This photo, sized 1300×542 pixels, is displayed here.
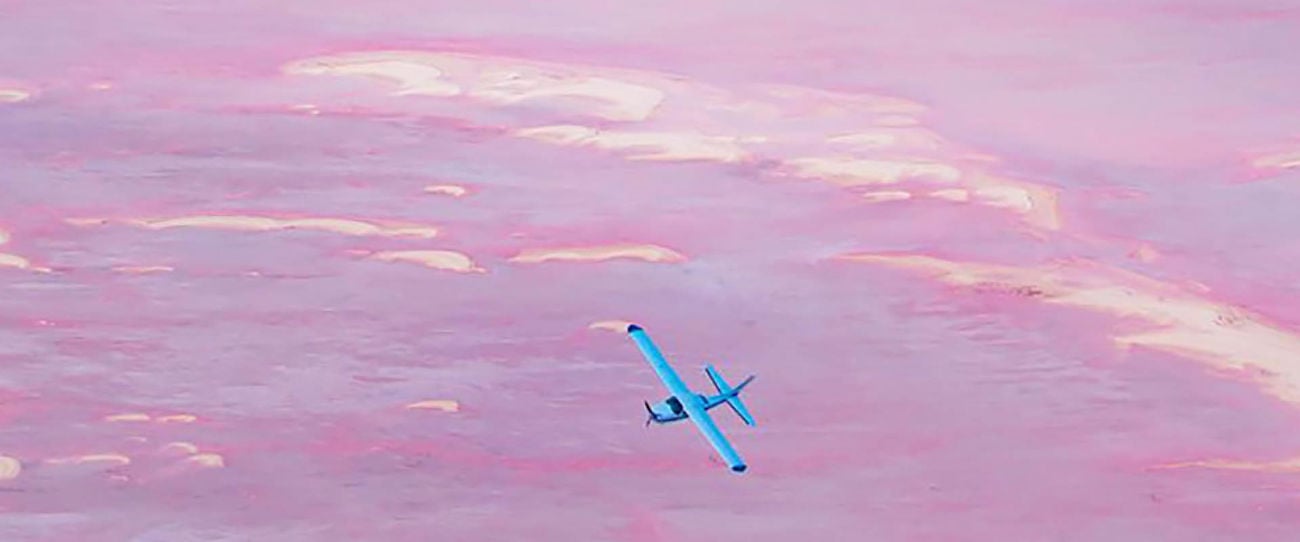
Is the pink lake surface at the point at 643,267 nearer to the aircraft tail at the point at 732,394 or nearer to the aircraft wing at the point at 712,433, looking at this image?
the aircraft tail at the point at 732,394

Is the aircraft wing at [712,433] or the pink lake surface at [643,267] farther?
the pink lake surface at [643,267]

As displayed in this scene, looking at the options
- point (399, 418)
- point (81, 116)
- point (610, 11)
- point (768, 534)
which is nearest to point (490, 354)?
point (399, 418)

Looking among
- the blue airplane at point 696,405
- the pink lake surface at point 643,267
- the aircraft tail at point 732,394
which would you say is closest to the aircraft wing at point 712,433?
the blue airplane at point 696,405

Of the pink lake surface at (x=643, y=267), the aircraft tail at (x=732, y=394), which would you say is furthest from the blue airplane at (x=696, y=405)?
the pink lake surface at (x=643, y=267)

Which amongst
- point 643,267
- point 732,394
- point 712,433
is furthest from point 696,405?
point 643,267

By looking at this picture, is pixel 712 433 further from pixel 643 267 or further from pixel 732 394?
pixel 643 267
